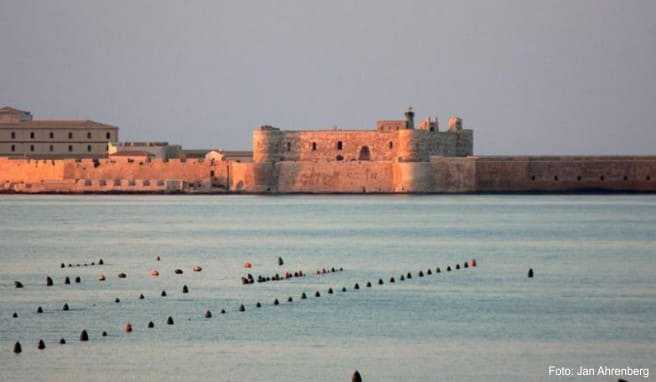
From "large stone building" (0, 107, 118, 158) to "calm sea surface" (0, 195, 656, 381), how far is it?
30962 millimetres

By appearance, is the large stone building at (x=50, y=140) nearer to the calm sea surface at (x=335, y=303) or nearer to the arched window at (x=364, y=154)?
the arched window at (x=364, y=154)

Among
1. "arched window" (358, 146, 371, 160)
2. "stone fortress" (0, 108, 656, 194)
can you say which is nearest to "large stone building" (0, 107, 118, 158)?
"stone fortress" (0, 108, 656, 194)

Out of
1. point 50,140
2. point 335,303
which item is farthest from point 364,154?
point 335,303

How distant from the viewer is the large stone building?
252ft

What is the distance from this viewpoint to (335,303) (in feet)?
76.0

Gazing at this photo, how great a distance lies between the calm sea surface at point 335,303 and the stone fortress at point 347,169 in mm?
18456

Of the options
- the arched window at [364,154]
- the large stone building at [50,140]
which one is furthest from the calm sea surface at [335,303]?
the large stone building at [50,140]

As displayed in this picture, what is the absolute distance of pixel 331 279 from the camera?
27.3 meters

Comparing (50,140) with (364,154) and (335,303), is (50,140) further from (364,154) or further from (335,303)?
(335,303)

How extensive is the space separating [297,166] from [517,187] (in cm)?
868

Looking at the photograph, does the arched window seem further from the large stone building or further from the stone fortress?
the large stone building

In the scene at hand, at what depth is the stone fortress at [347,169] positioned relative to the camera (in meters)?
64.8

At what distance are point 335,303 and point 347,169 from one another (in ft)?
142

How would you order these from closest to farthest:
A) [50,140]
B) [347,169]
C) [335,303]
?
1. [335,303]
2. [347,169]
3. [50,140]
